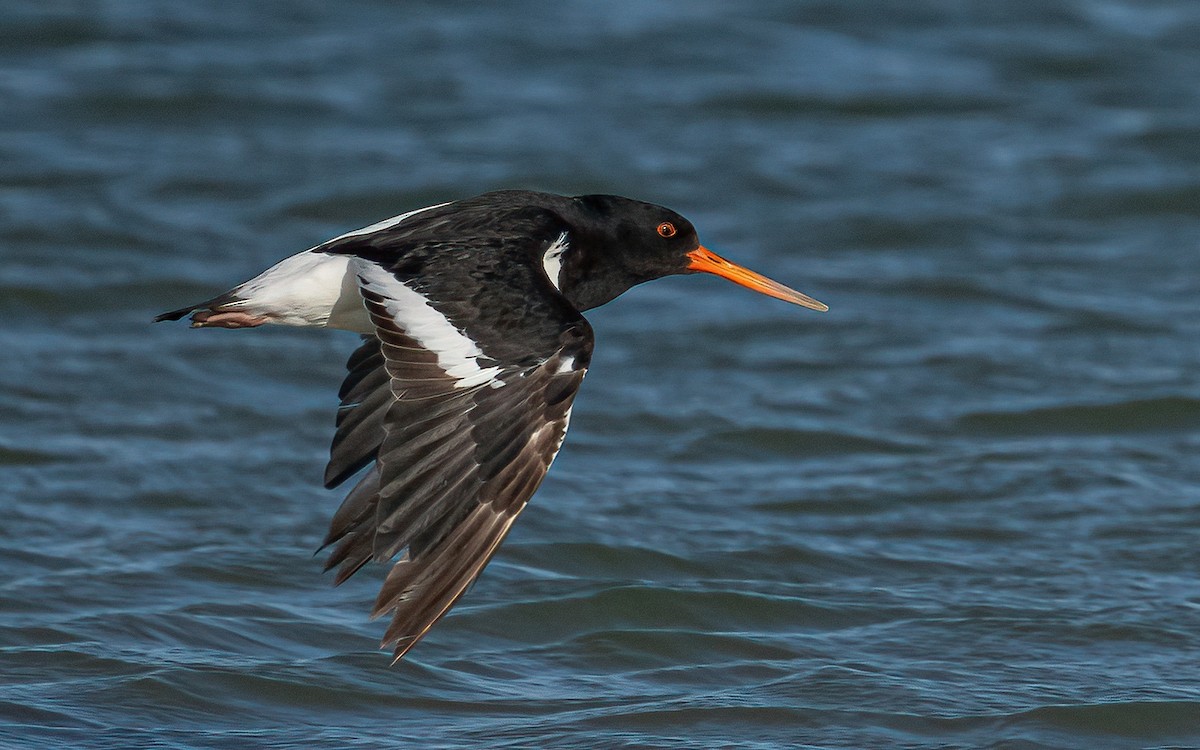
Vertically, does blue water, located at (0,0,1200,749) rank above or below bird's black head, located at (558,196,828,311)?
below

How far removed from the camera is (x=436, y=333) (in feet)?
17.7

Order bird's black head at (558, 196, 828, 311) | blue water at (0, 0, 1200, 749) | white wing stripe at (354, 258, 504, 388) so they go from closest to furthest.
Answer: white wing stripe at (354, 258, 504, 388), blue water at (0, 0, 1200, 749), bird's black head at (558, 196, 828, 311)

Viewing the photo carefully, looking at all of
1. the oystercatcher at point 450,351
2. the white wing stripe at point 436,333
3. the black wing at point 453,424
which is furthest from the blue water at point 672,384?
the white wing stripe at point 436,333

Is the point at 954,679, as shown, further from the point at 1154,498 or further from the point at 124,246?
the point at 124,246

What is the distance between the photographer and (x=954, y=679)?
659 cm

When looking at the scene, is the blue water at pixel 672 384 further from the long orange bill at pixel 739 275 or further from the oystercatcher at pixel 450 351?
the long orange bill at pixel 739 275

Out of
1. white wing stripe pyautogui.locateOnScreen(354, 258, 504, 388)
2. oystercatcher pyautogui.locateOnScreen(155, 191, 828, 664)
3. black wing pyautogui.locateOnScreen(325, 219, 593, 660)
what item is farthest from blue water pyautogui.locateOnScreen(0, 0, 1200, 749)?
white wing stripe pyautogui.locateOnScreen(354, 258, 504, 388)

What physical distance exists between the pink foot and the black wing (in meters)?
0.46

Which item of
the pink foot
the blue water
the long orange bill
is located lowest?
the blue water

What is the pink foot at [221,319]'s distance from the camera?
19.5 ft

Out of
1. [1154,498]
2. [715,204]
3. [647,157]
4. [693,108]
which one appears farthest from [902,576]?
[693,108]

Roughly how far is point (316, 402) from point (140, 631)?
264 cm

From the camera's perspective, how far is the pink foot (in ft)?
19.5

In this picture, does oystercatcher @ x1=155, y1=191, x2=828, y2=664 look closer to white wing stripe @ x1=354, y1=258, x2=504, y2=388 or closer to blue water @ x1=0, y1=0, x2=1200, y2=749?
white wing stripe @ x1=354, y1=258, x2=504, y2=388
